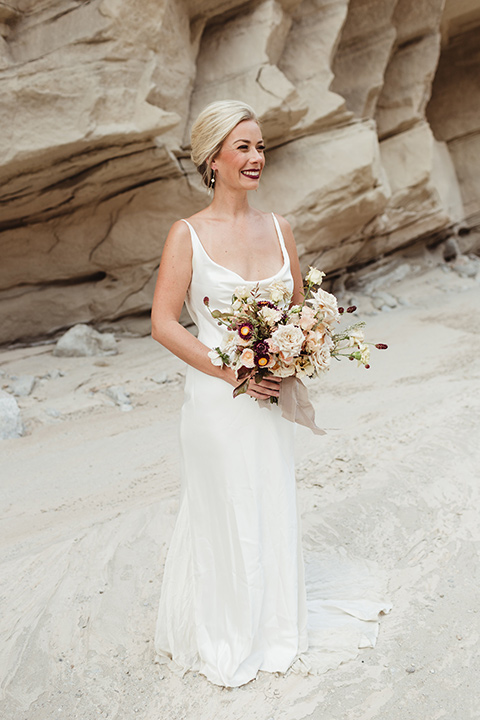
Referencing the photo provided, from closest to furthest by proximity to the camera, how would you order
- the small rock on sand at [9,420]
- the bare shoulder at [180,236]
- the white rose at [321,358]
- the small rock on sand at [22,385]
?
the white rose at [321,358] < the bare shoulder at [180,236] < the small rock on sand at [9,420] < the small rock on sand at [22,385]

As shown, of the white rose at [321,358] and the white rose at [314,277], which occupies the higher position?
the white rose at [314,277]

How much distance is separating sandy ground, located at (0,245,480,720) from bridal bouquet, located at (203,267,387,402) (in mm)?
1352

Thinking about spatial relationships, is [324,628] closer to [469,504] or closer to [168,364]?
[469,504]

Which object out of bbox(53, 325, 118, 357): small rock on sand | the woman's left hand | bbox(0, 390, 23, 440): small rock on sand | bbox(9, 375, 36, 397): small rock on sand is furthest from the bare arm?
bbox(53, 325, 118, 357): small rock on sand

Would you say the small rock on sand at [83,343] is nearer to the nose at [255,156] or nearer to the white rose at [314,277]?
the nose at [255,156]

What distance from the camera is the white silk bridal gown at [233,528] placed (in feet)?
8.87

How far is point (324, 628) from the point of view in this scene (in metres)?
3.06

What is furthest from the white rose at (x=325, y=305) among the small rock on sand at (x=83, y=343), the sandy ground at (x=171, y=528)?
the small rock on sand at (x=83, y=343)

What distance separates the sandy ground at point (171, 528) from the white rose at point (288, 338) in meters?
1.45

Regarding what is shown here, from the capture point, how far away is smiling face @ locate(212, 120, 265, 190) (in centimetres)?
268

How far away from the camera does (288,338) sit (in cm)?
232

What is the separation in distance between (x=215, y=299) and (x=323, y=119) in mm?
6082

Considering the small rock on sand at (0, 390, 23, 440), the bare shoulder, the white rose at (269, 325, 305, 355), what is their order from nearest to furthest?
1. the white rose at (269, 325, 305, 355)
2. the bare shoulder
3. the small rock on sand at (0, 390, 23, 440)

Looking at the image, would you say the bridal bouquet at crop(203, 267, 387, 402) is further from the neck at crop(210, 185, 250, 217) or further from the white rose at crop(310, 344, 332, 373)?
the neck at crop(210, 185, 250, 217)
